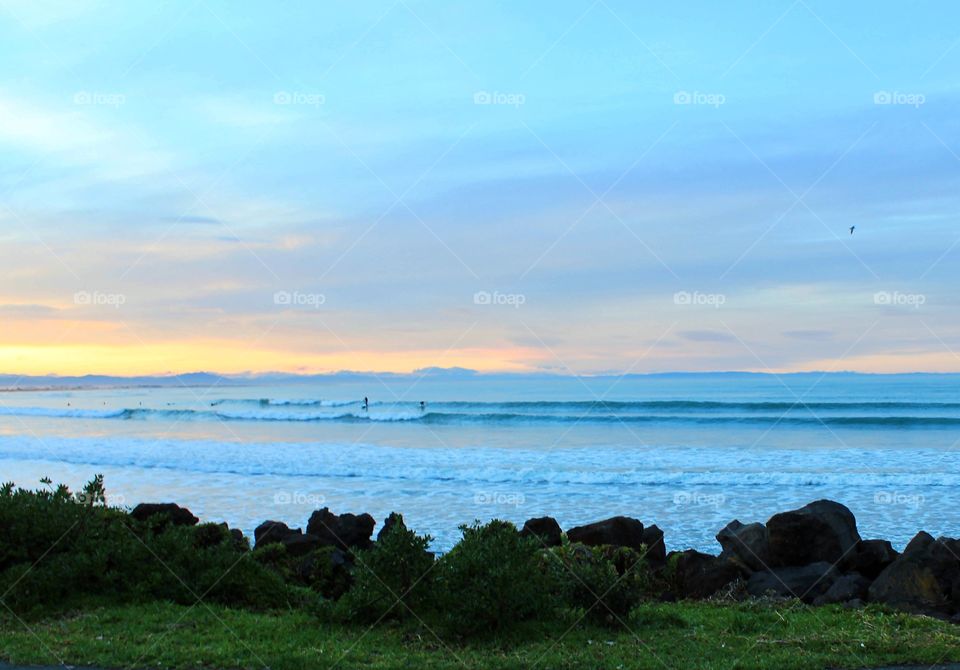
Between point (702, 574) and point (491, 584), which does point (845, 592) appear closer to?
point (702, 574)

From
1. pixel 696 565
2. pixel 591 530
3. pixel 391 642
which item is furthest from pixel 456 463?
pixel 391 642

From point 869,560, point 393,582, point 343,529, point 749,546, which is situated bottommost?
point 869,560

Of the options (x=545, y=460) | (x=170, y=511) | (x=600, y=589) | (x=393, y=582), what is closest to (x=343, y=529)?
(x=170, y=511)

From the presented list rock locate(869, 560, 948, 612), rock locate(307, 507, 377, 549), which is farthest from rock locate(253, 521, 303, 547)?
rock locate(869, 560, 948, 612)

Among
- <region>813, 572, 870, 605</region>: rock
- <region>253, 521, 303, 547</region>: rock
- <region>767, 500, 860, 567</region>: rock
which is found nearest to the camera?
<region>813, 572, 870, 605</region>: rock

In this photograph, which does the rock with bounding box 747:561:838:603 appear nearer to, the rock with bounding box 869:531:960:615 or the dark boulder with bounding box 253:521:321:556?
the rock with bounding box 869:531:960:615

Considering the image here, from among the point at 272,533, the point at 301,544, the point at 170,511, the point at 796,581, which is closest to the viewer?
the point at 796,581

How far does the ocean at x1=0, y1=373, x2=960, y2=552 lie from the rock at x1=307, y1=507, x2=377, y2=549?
150 cm

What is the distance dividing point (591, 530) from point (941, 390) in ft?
195

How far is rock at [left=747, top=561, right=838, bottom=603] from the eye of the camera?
1059 centimetres

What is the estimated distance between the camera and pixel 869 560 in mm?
11805

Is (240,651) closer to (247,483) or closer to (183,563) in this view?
(183,563)

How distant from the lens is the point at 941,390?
6334cm

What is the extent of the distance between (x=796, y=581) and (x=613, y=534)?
9.12 feet
